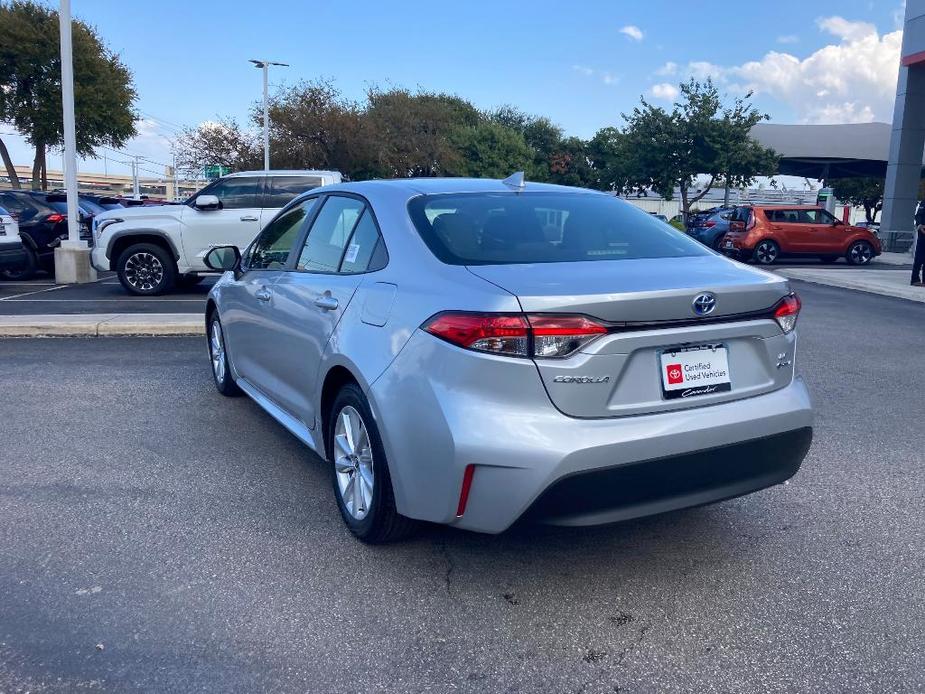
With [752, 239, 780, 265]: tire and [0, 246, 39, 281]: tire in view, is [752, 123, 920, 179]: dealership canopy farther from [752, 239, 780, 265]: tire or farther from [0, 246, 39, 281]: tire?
[0, 246, 39, 281]: tire

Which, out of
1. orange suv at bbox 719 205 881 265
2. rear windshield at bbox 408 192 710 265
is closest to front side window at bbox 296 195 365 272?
rear windshield at bbox 408 192 710 265

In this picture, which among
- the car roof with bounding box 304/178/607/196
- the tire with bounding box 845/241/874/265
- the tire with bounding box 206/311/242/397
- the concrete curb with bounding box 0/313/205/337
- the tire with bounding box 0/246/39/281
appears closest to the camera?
the car roof with bounding box 304/178/607/196

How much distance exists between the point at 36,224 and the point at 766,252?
56.6 feet

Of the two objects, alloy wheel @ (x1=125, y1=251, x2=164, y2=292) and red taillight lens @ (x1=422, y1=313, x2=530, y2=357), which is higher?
red taillight lens @ (x1=422, y1=313, x2=530, y2=357)

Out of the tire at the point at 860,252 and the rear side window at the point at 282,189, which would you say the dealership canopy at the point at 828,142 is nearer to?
the tire at the point at 860,252

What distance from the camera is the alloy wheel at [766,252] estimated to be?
22125mm

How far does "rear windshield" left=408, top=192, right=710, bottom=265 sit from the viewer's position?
3629mm

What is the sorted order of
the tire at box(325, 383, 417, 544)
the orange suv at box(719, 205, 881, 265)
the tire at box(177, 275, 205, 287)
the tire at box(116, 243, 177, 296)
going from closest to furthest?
the tire at box(325, 383, 417, 544), the tire at box(116, 243, 177, 296), the tire at box(177, 275, 205, 287), the orange suv at box(719, 205, 881, 265)

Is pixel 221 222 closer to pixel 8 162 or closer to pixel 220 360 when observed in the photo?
pixel 220 360

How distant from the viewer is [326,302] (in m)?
Answer: 4.01

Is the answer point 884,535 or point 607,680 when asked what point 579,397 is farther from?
point 884,535

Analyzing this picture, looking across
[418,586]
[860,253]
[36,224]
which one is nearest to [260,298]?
[418,586]

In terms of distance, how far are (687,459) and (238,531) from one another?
214 cm

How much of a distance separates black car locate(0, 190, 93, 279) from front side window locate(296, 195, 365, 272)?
41.2ft
